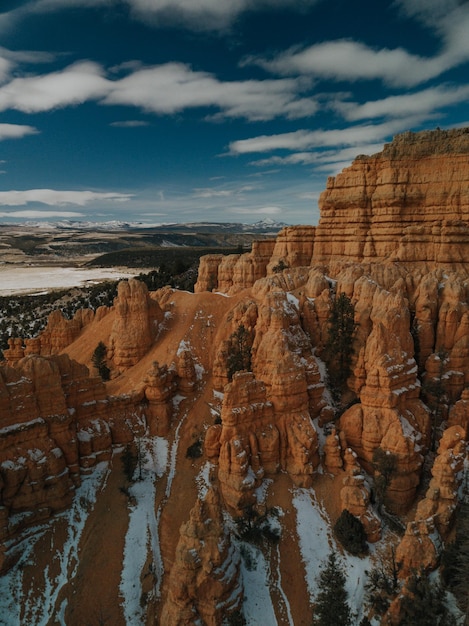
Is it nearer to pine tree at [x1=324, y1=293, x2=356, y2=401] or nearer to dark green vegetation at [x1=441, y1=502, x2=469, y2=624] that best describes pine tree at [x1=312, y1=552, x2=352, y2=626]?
dark green vegetation at [x1=441, y1=502, x2=469, y2=624]

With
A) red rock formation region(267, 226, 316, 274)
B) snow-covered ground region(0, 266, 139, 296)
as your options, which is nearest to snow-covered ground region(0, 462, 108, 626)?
red rock formation region(267, 226, 316, 274)

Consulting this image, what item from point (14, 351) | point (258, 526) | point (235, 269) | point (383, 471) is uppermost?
point (235, 269)

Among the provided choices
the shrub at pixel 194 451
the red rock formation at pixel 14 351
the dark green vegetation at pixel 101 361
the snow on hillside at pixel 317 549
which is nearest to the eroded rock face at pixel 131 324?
the dark green vegetation at pixel 101 361

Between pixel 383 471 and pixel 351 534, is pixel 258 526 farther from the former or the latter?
pixel 383 471

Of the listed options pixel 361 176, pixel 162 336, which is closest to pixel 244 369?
pixel 162 336

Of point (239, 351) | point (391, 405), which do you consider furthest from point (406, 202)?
point (239, 351)

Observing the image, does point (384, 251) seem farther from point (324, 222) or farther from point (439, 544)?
point (439, 544)
